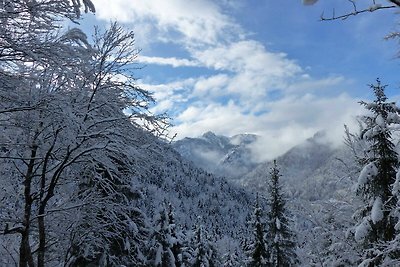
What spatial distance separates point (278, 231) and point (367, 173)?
17.9 metres

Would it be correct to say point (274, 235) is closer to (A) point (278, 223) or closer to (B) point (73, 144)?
(A) point (278, 223)

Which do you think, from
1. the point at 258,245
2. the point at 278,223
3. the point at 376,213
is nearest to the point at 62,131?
the point at 376,213

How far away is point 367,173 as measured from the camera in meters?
11.8

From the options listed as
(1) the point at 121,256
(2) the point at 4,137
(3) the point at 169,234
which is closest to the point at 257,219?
(3) the point at 169,234

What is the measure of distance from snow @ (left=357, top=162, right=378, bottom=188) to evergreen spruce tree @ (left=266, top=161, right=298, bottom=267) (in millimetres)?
16740

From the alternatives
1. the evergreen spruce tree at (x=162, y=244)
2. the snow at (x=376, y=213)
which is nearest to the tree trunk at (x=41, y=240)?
the snow at (x=376, y=213)

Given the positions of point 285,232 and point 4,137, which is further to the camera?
point 285,232

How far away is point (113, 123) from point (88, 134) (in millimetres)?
951

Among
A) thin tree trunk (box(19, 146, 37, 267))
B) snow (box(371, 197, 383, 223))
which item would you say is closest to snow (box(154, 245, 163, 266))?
snow (box(371, 197, 383, 223))

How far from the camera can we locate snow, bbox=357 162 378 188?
461 inches

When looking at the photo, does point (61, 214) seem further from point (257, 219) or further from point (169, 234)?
point (257, 219)

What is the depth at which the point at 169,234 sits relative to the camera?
2494 cm

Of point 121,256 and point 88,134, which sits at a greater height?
point 88,134

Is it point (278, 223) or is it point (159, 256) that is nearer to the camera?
point (159, 256)
